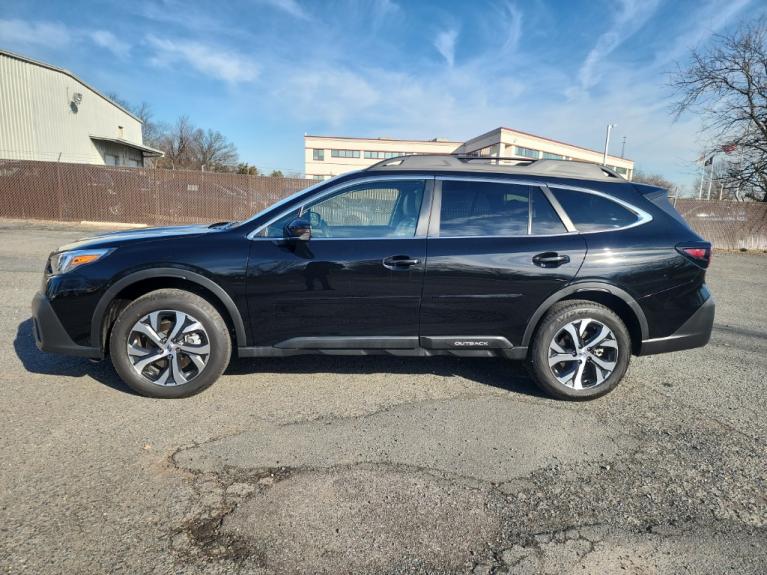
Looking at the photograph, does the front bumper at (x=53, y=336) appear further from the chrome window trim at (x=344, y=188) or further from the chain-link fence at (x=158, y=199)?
the chain-link fence at (x=158, y=199)

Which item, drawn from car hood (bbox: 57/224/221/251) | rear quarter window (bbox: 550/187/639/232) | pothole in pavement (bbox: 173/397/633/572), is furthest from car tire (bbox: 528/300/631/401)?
car hood (bbox: 57/224/221/251)

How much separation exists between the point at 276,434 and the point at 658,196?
3.52 m

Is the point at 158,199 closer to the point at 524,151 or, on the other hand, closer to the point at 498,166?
the point at 498,166

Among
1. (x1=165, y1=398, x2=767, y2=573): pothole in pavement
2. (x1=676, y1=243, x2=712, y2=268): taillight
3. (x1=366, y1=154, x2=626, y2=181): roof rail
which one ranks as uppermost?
(x1=366, y1=154, x2=626, y2=181): roof rail

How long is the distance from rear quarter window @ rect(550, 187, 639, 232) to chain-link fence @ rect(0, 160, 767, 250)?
14810 mm

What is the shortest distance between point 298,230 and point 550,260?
1.92 metres

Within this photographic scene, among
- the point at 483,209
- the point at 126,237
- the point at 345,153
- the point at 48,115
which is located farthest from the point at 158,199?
the point at 345,153

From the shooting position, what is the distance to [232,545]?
197 cm

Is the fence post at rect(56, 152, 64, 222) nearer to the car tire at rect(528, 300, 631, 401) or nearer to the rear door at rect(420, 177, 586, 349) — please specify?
the rear door at rect(420, 177, 586, 349)

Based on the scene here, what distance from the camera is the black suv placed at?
3260mm

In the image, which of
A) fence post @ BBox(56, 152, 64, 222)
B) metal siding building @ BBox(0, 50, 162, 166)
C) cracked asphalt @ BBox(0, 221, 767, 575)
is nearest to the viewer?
cracked asphalt @ BBox(0, 221, 767, 575)

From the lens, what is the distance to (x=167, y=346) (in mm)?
3273

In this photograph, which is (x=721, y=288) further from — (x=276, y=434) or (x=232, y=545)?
(x=232, y=545)

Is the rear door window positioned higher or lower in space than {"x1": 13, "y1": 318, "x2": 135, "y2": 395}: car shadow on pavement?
higher
